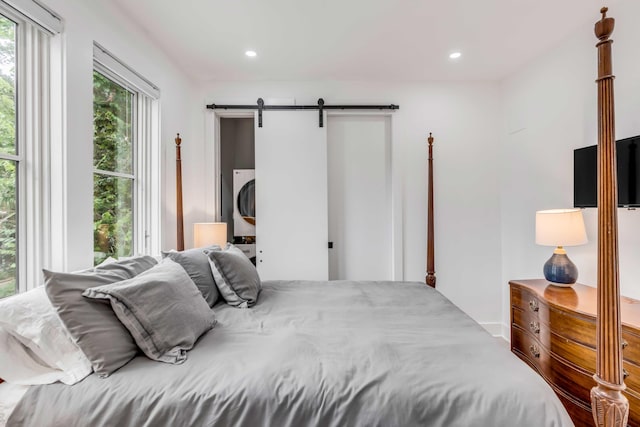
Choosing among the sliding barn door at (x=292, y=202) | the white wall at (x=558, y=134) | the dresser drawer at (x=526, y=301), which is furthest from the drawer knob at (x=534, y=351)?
the sliding barn door at (x=292, y=202)

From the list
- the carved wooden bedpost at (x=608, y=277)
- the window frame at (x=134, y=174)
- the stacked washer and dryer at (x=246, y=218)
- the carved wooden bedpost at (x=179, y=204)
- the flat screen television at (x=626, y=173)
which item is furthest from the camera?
the stacked washer and dryer at (x=246, y=218)

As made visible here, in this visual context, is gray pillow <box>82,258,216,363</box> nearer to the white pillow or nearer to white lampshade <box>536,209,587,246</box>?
the white pillow

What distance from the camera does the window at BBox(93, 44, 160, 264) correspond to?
2004 mm

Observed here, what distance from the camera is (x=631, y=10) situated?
1.93 m

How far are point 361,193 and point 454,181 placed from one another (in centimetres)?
101

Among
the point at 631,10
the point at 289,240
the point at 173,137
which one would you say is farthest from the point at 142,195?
the point at 631,10

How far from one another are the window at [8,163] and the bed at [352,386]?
731 mm

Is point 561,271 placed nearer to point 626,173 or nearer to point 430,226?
point 626,173

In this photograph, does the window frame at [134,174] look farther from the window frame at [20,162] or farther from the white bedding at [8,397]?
the white bedding at [8,397]

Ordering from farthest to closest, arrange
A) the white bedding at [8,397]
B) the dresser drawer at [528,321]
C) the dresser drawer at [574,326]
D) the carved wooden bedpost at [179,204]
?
the carved wooden bedpost at [179,204] < the dresser drawer at [528,321] < the dresser drawer at [574,326] < the white bedding at [8,397]

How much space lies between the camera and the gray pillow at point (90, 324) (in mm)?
1103

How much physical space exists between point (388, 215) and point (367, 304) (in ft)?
5.26

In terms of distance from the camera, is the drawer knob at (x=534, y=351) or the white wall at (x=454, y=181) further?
the white wall at (x=454, y=181)

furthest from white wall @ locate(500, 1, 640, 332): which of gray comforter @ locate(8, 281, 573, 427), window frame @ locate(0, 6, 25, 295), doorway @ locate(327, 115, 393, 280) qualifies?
window frame @ locate(0, 6, 25, 295)
